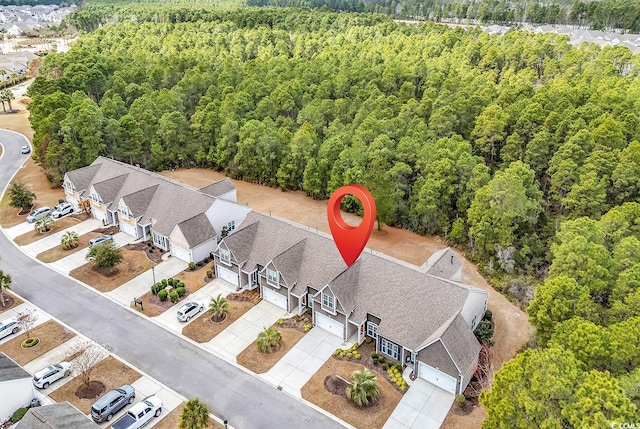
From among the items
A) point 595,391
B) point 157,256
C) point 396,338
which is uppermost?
point 595,391

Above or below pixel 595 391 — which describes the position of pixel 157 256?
below

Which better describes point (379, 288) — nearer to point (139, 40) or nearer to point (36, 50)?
point (139, 40)

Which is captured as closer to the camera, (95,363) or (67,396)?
(67,396)

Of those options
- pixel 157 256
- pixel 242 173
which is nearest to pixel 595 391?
pixel 157 256

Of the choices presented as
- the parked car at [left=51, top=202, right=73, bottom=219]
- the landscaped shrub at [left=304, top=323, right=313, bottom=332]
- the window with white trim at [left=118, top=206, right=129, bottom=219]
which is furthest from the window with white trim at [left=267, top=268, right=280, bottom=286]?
the parked car at [left=51, top=202, right=73, bottom=219]

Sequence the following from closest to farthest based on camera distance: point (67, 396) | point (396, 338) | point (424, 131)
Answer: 1. point (67, 396)
2. point (396, 338)
3. point (424, 131)

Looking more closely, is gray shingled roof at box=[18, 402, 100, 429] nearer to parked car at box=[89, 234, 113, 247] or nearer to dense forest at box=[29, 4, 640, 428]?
dense forest at box=[29, 4, 640, 428]

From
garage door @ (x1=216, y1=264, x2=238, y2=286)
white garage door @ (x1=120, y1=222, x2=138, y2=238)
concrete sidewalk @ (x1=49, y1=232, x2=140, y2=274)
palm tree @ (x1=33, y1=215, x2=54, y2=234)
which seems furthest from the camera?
palm tree @ (x1=33, y1=215, x2=54, y2=234)
